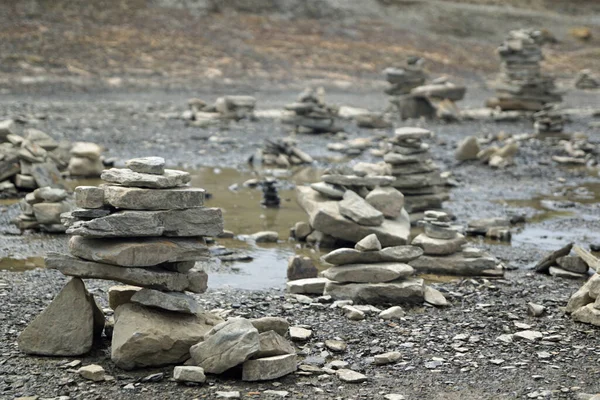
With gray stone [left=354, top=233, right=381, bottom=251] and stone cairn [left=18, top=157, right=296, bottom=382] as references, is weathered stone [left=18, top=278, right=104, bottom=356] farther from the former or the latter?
gray stone [left=354, top=233, right=381, bottom=251]

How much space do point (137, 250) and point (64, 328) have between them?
2.80 ft

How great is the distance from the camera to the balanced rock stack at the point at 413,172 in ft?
45.3

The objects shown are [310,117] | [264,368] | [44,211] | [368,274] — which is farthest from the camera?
[310,117]

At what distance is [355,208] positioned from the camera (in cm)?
1123

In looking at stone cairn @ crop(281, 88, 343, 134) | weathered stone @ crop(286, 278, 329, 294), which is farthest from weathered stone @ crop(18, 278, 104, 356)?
stone cairn @ crop(281, 88, 343, 134)

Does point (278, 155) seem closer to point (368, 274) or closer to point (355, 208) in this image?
point (355, 208)

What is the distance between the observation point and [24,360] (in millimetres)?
6902

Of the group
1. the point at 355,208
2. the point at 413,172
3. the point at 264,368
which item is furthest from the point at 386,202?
the point at 264,368

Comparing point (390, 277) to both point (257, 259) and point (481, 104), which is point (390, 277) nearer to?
point (257, 259)

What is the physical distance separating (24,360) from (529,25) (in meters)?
47.2

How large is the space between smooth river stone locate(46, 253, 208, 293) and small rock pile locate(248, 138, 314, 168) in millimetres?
11256

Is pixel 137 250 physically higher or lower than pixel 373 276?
higher

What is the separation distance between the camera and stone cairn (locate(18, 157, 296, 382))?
6723 mm

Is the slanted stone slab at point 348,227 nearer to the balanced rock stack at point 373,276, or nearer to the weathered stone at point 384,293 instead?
the balanced rock stack at point 373,276
